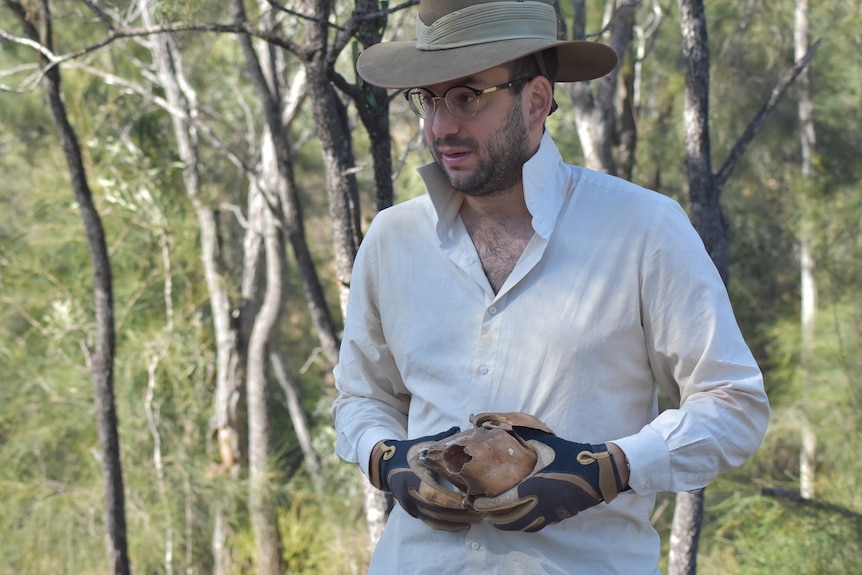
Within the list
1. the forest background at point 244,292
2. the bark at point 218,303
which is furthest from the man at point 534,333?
the bark at point 218,303

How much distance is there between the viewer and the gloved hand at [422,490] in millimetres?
1613

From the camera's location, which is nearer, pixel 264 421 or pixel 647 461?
pixel 647 461

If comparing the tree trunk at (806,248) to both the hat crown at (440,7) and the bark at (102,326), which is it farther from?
the hat crown at (440,7)

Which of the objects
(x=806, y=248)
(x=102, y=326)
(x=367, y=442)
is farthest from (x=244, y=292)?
(x=367, y=442)

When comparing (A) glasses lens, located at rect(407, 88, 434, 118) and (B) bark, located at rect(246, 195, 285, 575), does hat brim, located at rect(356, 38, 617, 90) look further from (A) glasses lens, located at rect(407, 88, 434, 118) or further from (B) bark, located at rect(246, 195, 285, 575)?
(B) bark, located at rect(246, 195, 285, 575)

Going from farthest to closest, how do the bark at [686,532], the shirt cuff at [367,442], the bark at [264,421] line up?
1. the bark at [264,421]
2. the bark at [686,532]
3. the shirt cuff at [367,442]

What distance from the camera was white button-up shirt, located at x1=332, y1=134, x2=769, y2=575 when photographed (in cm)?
161

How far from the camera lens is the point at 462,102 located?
1.76 m

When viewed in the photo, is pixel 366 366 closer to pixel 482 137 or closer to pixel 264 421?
pixel 482 137

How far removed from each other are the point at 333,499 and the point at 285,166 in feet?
15.7

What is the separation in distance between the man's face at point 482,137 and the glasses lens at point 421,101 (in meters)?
0.02

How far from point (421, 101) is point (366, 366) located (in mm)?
516

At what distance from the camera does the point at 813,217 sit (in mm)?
10711

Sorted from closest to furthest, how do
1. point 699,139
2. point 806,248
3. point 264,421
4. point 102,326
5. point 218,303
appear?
point 699,139 → point 102,326 → point 264,421 → point 218,303 → point 806,248
